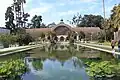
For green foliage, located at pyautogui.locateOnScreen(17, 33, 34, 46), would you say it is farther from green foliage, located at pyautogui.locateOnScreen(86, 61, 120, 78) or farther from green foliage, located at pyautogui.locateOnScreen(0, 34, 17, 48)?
green foliage, located at pyautogui.locateOnScreen(86, 61, 120, 78)

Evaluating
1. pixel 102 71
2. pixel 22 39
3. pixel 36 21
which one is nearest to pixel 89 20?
pixel 36 21

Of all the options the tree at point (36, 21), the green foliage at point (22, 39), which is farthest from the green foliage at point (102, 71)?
the tree at point (36, 21)

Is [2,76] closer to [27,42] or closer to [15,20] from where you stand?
[27,42]

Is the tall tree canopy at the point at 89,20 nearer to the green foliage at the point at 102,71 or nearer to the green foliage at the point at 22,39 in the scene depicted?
the green foliage at the point at 22,39

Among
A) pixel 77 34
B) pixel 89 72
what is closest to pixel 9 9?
pixel 77 34

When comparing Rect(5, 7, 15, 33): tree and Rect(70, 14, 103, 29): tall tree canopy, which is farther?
Rect(70, 14, 103, 29): tall tree canopy

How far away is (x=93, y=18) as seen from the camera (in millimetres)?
120250

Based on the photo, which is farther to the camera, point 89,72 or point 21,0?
point 21,0

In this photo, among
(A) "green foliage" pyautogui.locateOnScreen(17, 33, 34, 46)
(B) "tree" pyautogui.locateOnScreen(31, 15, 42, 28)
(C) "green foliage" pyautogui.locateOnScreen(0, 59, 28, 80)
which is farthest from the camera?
(B) "tree" pyautogui.locateOnScreen(31, 15, 42, 28)

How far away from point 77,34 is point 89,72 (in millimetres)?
70309

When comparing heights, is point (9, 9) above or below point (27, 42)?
above

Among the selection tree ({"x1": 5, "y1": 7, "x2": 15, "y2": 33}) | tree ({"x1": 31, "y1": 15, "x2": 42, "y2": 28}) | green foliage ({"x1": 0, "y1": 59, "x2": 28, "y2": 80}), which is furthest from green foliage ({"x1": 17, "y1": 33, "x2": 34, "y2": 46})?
tree ({"x1": 31, "y1": 15, "x2": 42, "y2": 28})

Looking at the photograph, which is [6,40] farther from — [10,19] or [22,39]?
[10,19]

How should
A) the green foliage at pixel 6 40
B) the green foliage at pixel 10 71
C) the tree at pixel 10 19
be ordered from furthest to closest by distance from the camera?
1. the tree at pixel 10 19
2. the green foliage at pixel 6 40
3. the green foliage at pixel 10 71
